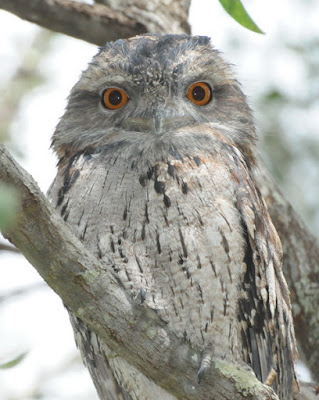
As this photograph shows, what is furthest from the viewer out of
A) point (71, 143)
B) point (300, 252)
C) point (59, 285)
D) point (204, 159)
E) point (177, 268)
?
point (300, 252)

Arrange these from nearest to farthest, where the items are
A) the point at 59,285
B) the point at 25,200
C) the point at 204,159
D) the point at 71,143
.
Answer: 1. the point at 25,200
2. the point at 59,285
3. the point at 204,159
4. the point at 71,143

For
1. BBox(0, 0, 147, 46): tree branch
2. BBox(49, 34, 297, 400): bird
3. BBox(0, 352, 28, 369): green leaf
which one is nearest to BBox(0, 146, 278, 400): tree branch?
BBox(49, 34, 297, 400): bird

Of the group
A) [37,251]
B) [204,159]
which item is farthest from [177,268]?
[37,251]

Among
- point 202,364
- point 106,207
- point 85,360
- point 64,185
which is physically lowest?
point 202,364

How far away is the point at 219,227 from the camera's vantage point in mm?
2752

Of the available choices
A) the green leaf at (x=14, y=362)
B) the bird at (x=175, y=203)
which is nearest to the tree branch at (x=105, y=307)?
the bird at (x=175, y=203)

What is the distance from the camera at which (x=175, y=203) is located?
2.74m

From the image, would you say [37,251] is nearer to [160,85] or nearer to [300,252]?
[160,85]

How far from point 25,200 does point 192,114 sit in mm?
1245

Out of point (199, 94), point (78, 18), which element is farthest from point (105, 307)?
point (78, 18)

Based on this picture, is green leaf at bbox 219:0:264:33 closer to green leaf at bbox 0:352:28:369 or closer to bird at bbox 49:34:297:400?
bird at bbox 49:34:297:400

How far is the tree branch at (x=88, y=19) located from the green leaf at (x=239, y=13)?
1964 mm

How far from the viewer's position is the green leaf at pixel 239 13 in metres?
2.07

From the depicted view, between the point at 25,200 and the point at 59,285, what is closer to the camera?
the point at 25,200
